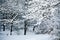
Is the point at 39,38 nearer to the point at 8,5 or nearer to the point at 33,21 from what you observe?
the point at 33,21

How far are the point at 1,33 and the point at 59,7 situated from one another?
2.53 metres

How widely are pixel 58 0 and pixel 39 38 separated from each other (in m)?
1.62

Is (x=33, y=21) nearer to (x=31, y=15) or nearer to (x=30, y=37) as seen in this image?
(x=31, y=15)

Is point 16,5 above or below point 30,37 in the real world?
above

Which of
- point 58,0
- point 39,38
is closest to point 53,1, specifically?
point 58,0

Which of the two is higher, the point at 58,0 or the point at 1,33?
the point at 58,0

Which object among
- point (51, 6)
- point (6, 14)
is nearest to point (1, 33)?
point (6, 14)

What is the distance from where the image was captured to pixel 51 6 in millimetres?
6020

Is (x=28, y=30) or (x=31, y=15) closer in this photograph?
(x=31, y=15)

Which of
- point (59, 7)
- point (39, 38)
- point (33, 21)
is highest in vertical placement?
point (59, 7)

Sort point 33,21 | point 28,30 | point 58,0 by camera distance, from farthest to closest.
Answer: point 28,30, point 33,21, point 58,0

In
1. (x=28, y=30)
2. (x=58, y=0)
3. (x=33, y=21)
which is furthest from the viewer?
(x=28, y=30)

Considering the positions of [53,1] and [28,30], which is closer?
[53,1]

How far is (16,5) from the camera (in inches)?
260
